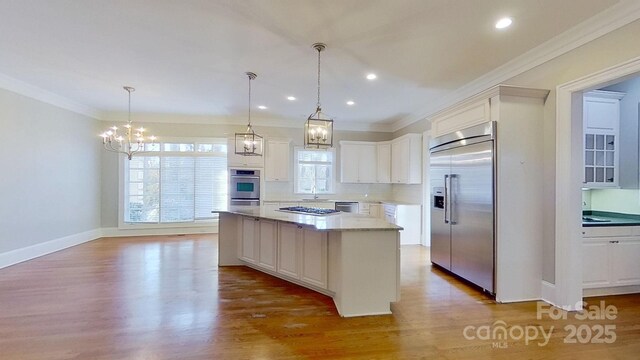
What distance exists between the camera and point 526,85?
3668mm

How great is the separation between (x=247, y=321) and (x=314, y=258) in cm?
99

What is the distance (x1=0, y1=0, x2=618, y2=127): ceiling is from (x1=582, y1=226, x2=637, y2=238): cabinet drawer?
6.94 ft

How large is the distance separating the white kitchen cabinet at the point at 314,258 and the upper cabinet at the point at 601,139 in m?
3.30

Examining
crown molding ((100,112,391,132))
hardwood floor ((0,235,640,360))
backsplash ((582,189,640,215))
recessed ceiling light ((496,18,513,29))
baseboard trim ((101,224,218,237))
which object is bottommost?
hardwood floor ((0,235,640,360))

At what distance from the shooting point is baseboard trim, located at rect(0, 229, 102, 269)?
464 centimetres

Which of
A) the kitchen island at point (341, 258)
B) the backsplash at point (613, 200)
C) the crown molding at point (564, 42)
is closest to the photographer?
the crown molding at point (564, 42)

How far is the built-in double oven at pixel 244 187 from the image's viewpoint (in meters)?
6.96

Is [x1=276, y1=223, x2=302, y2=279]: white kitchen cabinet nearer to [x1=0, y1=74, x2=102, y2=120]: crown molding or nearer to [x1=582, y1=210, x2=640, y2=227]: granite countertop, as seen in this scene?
[x1=582, y1=210, x2=640, y2=227]: granite countertop

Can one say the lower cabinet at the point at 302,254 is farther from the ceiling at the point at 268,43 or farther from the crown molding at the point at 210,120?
the crown molding at the point at 210,120

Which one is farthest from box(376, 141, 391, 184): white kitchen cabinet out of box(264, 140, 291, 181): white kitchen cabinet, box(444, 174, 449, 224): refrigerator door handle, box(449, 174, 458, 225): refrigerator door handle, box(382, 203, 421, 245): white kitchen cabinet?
box(449, 174, 458, 225): refrigerator door handle

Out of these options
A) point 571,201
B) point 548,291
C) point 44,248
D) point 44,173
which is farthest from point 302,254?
point 44,173

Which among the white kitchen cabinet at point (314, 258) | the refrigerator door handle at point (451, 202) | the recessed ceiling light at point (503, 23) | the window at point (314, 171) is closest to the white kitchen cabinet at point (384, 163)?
the window at point (314, 171)

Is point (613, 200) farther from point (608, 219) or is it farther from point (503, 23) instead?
point (503, 23)

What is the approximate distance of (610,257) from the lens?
11.1 feet
